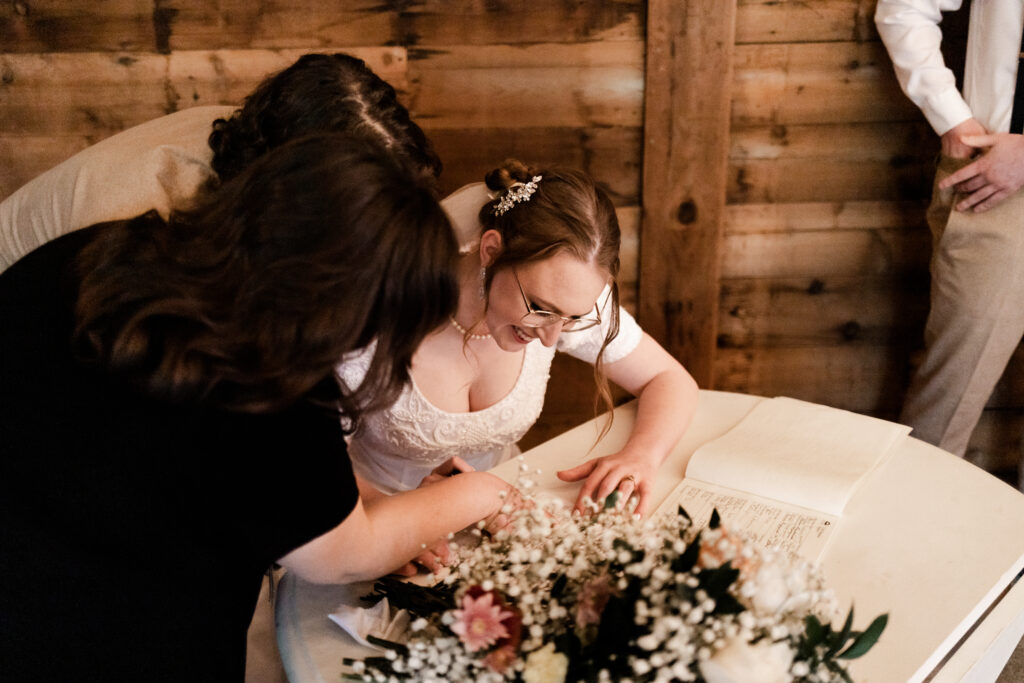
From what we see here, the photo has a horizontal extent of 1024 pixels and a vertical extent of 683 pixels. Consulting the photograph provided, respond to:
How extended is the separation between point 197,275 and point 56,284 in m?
0.21

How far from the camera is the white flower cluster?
744 mm

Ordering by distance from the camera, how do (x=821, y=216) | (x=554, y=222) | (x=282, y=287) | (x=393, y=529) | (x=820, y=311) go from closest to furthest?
1. (x=282, y=287)
2. (x=393, y=529)
3. (x=554, y=222)
4. (x=821, y=216)
5. (x=820, y=311)

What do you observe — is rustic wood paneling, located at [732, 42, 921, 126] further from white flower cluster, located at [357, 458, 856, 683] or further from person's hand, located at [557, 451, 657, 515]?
white flower cluster, located at [357, 458, 856, 683]

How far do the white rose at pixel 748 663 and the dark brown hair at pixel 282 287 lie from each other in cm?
42

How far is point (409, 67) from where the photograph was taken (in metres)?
2.08

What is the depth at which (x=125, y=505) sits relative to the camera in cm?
87

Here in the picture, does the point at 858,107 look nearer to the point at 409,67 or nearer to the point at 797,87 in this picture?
the point at 797,87

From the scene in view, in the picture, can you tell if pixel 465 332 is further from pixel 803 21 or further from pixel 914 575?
pixel 803 21

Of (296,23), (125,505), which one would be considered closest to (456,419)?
(125,505)

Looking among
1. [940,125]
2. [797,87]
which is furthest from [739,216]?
[940,125]

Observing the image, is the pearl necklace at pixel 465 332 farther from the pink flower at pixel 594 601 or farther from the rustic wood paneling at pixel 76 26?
the rustic wood paneling at pixel 76 26

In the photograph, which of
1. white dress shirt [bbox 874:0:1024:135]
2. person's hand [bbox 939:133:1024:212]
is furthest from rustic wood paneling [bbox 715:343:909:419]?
white dress shirt [bbox 874:0:1024:135]

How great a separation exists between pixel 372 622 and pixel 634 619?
37cm

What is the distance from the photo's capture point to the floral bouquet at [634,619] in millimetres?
747
